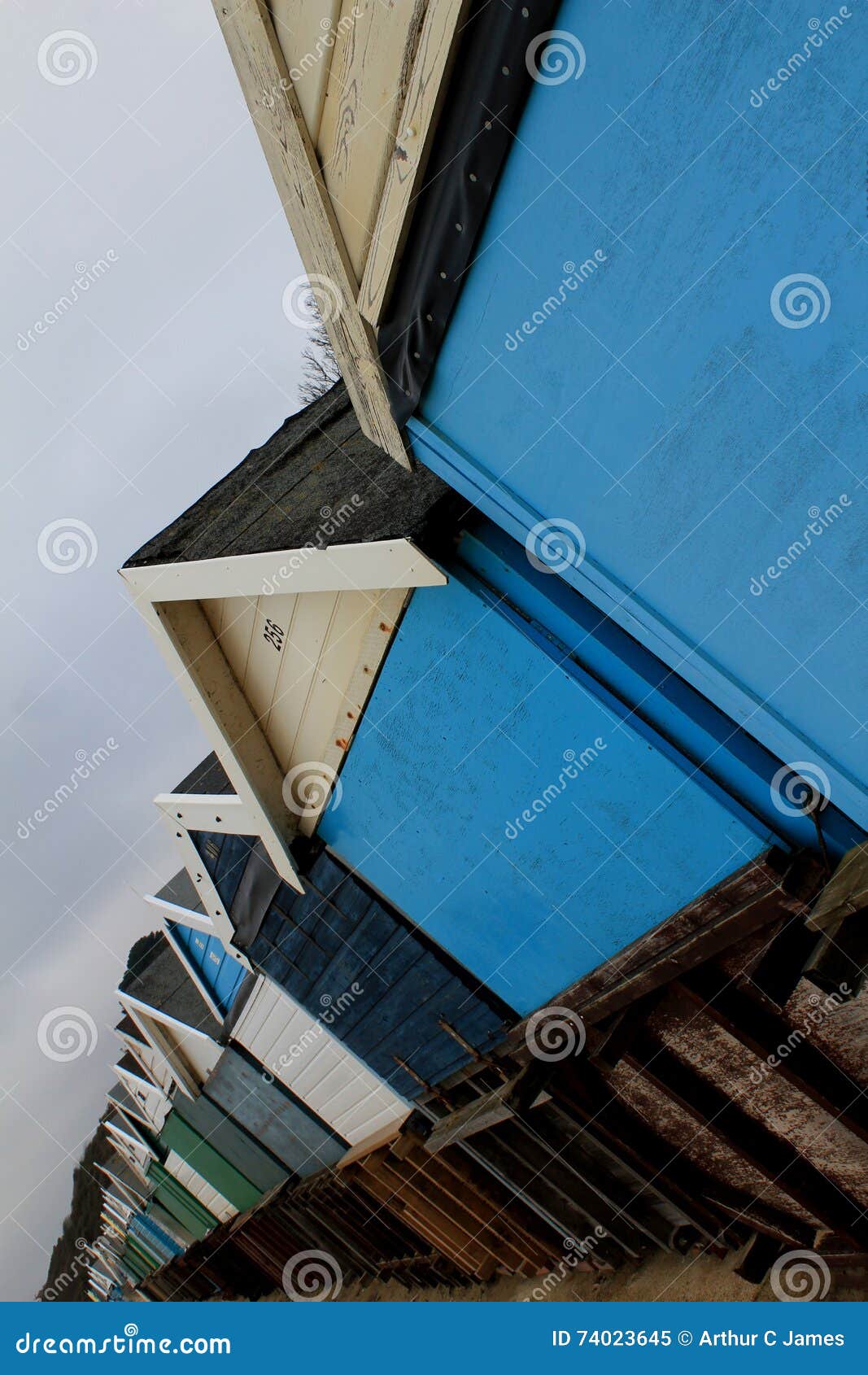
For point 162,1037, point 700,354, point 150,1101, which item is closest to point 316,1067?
point 162,1037

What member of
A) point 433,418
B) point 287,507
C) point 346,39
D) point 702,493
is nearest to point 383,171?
point 346,39

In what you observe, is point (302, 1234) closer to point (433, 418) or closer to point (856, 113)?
point (433, 418)

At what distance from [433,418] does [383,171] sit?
2.40ft

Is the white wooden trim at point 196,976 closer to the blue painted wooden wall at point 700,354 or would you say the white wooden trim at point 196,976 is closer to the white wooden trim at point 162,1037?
the white wooden trim at point 162,1037

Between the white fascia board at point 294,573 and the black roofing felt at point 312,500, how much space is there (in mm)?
49

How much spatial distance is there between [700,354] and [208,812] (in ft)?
13.9

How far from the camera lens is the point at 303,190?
2865 millimetres

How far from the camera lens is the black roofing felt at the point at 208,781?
5.98 metres

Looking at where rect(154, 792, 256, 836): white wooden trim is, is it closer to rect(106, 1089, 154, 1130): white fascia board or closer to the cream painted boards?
the cream painted boards

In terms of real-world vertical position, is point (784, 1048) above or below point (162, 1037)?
below

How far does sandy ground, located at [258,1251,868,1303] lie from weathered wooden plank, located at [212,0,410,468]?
514 centimetres

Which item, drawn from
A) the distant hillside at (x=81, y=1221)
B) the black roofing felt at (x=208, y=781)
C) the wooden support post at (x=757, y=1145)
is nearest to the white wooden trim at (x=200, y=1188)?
the black roofing felt at (x=208, y=781)

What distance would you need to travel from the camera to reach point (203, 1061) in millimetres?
11602

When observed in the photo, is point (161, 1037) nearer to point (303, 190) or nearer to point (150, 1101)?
point (150, 1101)
